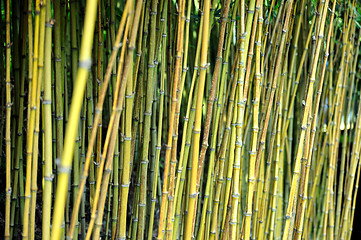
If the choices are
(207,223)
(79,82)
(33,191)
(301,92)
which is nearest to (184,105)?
(301,92)

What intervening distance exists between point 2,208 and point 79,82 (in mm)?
1104

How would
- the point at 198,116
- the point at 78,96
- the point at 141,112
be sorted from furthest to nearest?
the point at 141,112 → the point at 198,116 → the point at 78,96

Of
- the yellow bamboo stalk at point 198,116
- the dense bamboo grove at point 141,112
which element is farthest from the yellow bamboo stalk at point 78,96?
the yellow bamboo stalk at point 198,116

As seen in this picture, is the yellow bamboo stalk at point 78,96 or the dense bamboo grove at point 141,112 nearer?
the yellow bamboo stalk at point 78,96

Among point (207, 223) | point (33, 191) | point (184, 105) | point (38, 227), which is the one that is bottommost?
point (38, 227)

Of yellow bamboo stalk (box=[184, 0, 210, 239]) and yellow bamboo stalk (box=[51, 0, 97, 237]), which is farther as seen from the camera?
yellow bamboo stalk (box=[184, 0, 210, 239])

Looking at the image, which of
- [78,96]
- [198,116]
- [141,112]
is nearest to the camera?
[78,96]

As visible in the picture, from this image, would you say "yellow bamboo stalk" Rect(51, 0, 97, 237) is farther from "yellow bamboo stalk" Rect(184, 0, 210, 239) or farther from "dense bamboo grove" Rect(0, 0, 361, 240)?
"yellow bamboo stalk" Rect(184, 0, 210, 239)

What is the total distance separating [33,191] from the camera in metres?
0.68

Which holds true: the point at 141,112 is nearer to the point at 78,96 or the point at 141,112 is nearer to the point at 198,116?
the point at 198,116

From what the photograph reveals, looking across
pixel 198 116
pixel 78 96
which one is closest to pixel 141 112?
pixel 198 116

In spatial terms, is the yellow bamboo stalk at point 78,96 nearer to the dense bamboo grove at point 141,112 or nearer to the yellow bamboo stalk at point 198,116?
the dense bamboo grove at point 141,112

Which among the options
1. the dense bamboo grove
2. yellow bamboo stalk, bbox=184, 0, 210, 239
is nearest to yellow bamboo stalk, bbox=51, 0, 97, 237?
the dense bamboo grove

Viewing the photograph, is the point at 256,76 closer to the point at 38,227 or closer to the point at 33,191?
the point at 33,191
